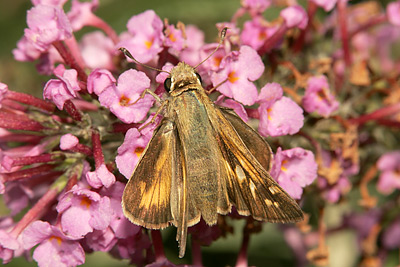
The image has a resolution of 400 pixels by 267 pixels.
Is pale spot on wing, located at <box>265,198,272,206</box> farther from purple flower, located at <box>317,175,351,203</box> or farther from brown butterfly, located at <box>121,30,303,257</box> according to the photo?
purple flower, located at <box>317,175,351,203</box>

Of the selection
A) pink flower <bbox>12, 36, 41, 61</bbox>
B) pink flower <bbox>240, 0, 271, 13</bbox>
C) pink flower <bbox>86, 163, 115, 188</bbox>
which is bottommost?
A: pink flower <bbox>86, 163, 115, 188</bbox>

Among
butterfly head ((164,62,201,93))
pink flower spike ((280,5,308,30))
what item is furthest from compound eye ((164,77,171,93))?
pink flower spike ((280,5,308,30))

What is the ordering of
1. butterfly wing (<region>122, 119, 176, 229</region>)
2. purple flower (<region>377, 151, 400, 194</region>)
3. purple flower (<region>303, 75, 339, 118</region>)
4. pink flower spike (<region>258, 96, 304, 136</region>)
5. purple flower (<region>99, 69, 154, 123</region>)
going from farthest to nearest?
1. purple flower (<region>377, 151, 400, 194</region>)
2. purple flower (<region>303, 75, 339, 118</region>)
3. pink flower spike (<region>258, 96, 304, 136</region>)
4. purple flower (<region>99, 69, 154, 123</region>)
5. butterfly wing (<region>122, 119, 176, 229</region>)

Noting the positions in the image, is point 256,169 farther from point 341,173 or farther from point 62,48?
point 62,48

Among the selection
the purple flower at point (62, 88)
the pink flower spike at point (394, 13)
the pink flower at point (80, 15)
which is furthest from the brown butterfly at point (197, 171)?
the pink flower spike at point (394, 13)

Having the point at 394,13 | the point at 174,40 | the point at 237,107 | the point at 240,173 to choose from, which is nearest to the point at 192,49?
the point at 174,40

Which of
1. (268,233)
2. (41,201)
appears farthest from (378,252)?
(41,201)
